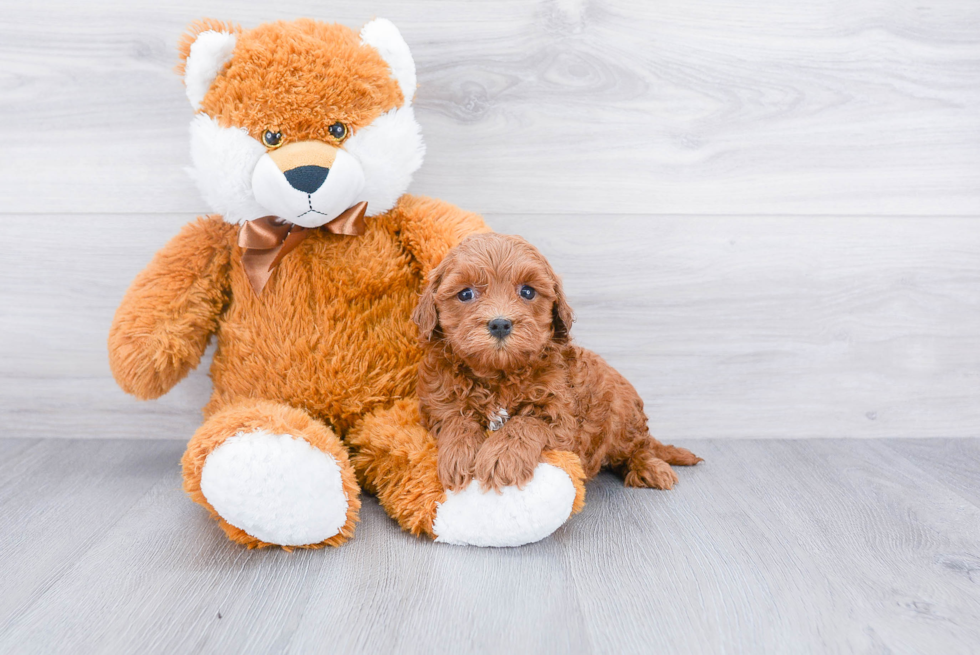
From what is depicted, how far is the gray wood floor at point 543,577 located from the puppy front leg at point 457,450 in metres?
0.09

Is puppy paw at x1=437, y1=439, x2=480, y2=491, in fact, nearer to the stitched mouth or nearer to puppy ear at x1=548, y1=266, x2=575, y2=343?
puppy ear at x1=548, y1=266, x2=575, y2=343

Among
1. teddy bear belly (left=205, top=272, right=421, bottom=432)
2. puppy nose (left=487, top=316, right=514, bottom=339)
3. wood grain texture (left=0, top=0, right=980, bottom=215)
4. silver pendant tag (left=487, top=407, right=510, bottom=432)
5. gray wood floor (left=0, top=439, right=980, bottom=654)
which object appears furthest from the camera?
wood grain texture (left=0, top=0, right=980, bottom=215)

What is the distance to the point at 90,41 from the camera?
1.24 metres

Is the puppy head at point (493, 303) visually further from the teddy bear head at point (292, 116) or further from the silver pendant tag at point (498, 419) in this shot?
the teddy bear head at point (292, 116)

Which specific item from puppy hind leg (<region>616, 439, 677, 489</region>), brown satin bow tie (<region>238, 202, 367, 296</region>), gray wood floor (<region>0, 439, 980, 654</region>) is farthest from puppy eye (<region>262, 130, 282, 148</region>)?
puppy hind leg (<region>616, 439, 677, 489</region>)

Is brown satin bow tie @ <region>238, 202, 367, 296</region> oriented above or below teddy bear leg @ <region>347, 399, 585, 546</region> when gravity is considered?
above

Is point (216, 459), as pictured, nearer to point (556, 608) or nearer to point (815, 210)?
point (556, 608)

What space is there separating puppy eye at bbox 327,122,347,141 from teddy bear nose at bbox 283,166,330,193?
0.06 metres

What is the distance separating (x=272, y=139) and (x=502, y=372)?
46cm

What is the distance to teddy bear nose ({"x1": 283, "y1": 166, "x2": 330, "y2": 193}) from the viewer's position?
→ 38.0 inches

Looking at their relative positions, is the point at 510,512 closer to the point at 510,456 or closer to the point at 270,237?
the point at 510,456

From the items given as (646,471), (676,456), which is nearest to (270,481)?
(646,471)

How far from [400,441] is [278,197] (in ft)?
1.27

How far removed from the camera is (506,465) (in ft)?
2.93
